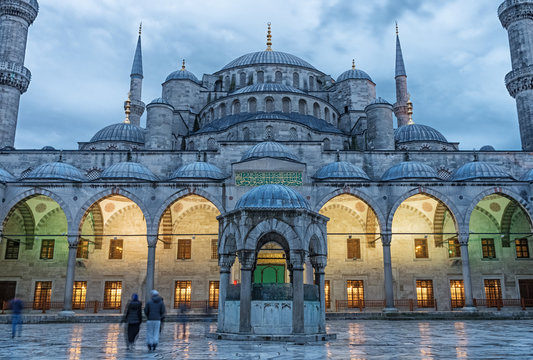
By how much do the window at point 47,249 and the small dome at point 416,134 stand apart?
16986mm

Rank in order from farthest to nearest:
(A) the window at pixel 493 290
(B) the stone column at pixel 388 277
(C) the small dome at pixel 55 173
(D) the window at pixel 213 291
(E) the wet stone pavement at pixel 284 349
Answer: (D) the window at pixel 213 291 < (A) the window at pixel 493 290 < (C) the small dome at pixel 55 173 < (B) the stone column at pixel 388 277 < (E) the wet stone pavement at pixel 284 349

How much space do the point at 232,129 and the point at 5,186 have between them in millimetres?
9563

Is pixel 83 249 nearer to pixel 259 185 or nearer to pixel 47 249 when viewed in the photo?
pixel 47 249

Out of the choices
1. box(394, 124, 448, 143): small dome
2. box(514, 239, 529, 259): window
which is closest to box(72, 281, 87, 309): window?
box(394, 124, 448, 143): small dome

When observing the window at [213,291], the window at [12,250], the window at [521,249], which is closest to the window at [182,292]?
the window at [213,291]

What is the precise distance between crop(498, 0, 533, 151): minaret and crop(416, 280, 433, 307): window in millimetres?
7918

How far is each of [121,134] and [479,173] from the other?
1691 cm

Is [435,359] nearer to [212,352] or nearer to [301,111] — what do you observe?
[212,352]

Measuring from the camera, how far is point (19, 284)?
63.2 ft

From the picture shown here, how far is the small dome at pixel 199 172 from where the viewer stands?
57.6ft

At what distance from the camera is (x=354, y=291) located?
64.8 ft

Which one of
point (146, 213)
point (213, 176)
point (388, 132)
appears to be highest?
point (388, 132)

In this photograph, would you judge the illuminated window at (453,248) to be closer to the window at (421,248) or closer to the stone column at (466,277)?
the window at (421,248)

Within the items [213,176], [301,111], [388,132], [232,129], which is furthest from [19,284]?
[388,132]
